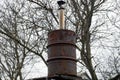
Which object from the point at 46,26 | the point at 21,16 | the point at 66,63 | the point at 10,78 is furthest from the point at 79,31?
the point at 10,78

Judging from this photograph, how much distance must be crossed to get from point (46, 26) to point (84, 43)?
9.84 feet

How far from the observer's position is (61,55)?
512 cm

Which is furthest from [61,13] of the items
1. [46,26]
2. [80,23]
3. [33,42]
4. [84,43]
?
[33,42]

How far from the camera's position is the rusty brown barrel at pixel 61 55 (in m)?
5.05

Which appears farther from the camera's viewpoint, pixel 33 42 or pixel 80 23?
pixel 33 42

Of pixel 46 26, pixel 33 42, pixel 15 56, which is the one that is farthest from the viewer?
pixel 15 56

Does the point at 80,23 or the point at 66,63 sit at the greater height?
the point at 80,23

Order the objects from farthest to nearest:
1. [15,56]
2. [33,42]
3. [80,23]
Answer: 1. [15,56]
2. [33,42]
3. [80,23]

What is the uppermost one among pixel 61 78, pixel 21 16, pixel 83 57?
pixel 21 16

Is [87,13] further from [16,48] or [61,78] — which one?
[16,48]

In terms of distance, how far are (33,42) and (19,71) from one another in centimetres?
149

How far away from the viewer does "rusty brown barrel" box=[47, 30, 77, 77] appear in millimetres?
5054

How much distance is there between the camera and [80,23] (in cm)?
966

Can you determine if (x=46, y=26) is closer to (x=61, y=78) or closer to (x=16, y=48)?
(x=16, y=48)
